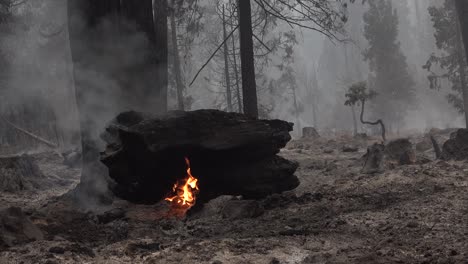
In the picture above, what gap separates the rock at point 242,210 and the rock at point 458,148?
5.18 meters

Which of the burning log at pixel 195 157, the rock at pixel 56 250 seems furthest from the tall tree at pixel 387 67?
the rock at pixel 56 250

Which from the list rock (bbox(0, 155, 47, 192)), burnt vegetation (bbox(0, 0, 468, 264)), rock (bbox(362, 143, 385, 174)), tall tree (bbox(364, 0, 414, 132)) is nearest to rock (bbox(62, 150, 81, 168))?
rock (bbox(0, 155, 47, 192))

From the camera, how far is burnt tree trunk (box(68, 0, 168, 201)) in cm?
796

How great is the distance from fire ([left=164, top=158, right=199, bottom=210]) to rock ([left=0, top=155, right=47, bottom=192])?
5297 millimetres

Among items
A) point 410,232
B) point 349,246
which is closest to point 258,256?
point 349,246

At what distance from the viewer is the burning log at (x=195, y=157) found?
6086 millimetres

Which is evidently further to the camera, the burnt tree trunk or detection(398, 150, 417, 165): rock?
detection(398, 150, 417, 165): rock

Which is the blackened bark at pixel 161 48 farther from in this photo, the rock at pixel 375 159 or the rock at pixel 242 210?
the rock at pixel 375 159

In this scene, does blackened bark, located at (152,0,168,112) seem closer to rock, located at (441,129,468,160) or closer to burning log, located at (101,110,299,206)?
burning log, located at (101,110,299,206)

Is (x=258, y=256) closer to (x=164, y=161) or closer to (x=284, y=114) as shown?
(x=164, y=161)

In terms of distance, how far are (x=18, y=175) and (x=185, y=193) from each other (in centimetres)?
580

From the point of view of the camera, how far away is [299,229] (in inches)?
211

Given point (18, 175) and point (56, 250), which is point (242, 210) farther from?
point (18, 175)

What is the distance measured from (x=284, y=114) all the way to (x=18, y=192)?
61070mm
